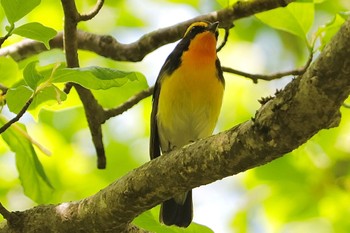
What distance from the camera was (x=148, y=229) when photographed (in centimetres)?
331

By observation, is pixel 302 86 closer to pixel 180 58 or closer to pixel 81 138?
pixel 180 58

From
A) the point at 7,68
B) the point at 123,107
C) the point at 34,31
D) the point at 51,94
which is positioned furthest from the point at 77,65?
the point at 34,31

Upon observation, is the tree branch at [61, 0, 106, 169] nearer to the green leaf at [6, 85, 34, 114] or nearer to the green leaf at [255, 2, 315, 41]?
the green leaf at [6, 85, 34, 114]

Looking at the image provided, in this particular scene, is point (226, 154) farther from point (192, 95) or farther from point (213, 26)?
point (192, 95)

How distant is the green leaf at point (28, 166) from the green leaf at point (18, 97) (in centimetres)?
62

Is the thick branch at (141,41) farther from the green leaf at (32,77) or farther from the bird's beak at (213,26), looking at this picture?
the green leaf at (32,77)

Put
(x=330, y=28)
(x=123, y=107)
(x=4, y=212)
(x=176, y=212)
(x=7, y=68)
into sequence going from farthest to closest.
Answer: (x=176, y=212)
(x=123, y=107)
(x=330, y=28)
(x=7, y=68)
(x=4, y=212)

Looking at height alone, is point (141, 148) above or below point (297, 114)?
below

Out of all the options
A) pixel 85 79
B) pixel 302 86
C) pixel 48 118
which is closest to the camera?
pixel 302 86

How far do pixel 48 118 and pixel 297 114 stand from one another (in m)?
3.90

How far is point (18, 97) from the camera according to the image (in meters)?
2.77

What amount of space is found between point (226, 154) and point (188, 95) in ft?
7.68

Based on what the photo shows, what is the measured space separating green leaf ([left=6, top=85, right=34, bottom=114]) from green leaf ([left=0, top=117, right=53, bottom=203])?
0.62m

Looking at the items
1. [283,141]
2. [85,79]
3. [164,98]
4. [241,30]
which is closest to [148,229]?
[85,79]
